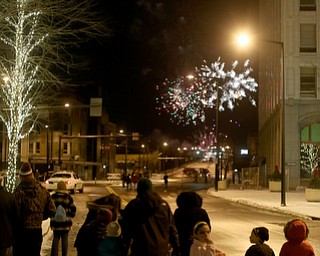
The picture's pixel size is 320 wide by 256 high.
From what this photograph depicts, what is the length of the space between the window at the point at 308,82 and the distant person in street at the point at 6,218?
4204 cm

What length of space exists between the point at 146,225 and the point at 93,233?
66 cm

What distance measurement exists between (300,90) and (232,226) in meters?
30.8

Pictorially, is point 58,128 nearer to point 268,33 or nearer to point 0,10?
point 268,33

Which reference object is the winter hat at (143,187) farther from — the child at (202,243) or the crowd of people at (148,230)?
the child at (202,243)

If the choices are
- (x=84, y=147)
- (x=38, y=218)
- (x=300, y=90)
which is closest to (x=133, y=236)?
(x=38, y=218)

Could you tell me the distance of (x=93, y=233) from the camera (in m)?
6.82

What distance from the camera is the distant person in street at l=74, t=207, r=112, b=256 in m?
6.76

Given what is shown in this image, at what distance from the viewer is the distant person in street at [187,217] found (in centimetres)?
764

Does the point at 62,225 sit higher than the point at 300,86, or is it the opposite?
the point at 300,86

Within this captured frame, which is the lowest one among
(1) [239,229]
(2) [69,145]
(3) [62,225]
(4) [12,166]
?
(1) [239,229]

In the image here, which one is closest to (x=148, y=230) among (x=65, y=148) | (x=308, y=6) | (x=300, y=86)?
(x=300, y=86)

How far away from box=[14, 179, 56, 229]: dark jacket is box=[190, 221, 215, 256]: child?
277cm

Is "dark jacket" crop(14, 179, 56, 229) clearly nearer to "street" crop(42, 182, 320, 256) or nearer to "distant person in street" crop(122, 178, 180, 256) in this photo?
"distant person in street" crop(122, 178, 180, 256)

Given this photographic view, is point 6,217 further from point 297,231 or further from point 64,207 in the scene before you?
point 297,231
